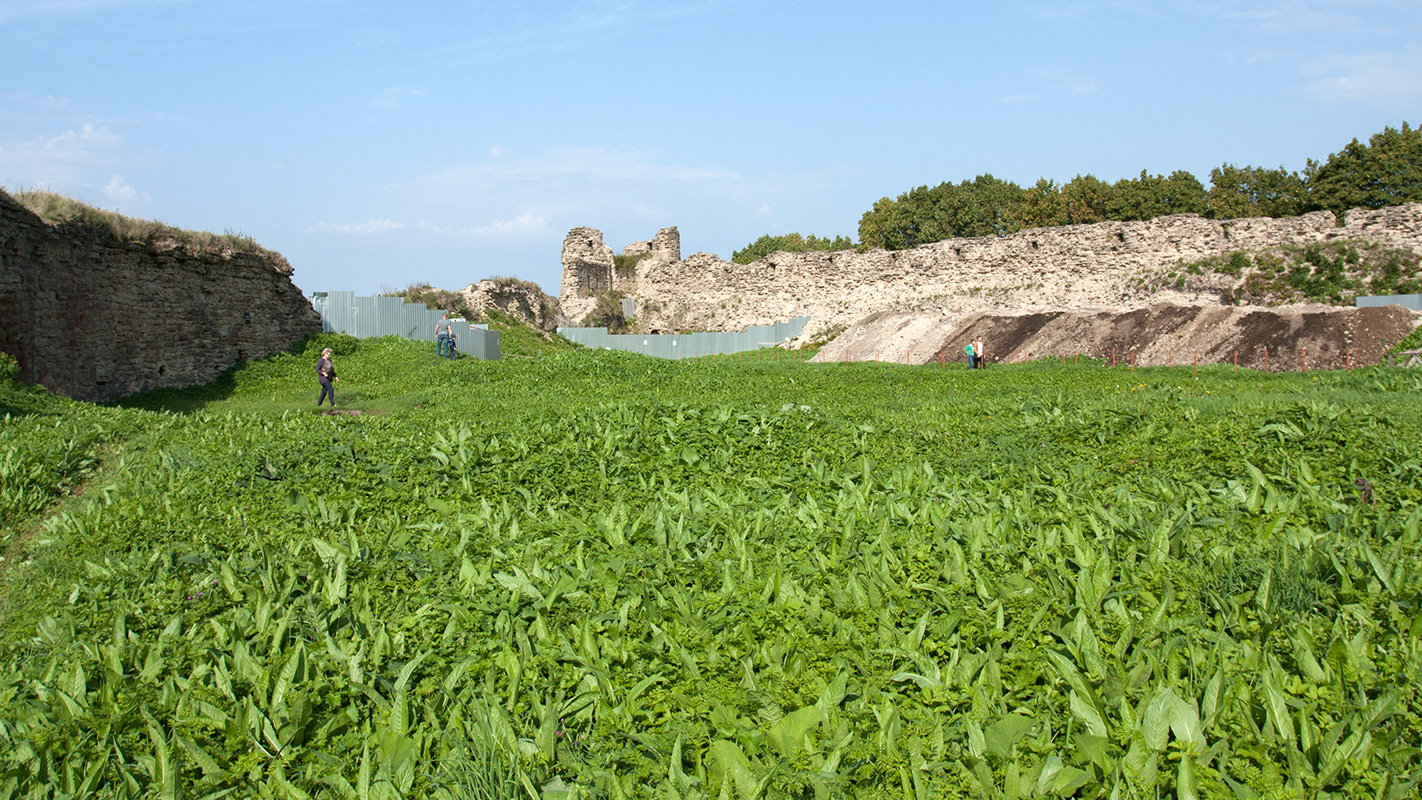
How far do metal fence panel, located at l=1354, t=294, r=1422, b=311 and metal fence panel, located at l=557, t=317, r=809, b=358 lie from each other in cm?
1803

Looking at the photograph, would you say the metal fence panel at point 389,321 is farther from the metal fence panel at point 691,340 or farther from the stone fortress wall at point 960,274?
the stone fortress wall at point 960,274

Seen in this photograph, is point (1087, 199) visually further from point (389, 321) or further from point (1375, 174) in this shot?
point (389, 321)

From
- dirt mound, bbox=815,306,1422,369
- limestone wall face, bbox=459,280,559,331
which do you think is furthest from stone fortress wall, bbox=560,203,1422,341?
limestone wall face, bbox=459,280,559,331

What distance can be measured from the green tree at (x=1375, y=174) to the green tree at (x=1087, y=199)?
10.6 meters

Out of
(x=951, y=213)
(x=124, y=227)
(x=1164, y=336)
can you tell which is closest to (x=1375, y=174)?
(x=951, y=213)

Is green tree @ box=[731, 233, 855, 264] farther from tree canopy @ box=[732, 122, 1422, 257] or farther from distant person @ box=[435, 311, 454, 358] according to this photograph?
distant person @ box=[435, 311, 454, 358]

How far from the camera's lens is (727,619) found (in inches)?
175

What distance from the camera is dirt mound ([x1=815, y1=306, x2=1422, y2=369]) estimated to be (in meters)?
18.9

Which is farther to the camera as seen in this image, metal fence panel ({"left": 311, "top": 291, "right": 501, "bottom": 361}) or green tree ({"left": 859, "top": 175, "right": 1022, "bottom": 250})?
green tree ({"left": 859, "top": 175, "right": 1022, "bottom": 250})

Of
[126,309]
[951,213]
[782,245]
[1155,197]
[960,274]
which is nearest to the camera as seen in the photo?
[126,309]

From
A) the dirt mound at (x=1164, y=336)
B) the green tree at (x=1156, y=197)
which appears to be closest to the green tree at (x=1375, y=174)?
the green tree at (x=1156, y=197)

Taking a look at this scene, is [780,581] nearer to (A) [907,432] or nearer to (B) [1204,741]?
(B) [1204,741]

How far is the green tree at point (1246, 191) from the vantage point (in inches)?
1799

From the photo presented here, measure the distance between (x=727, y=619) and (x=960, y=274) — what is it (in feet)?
101
